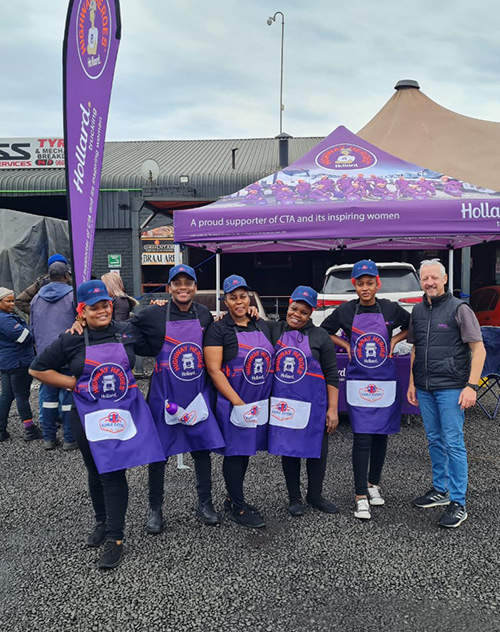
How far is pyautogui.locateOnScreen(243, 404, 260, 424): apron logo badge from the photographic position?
3.33m

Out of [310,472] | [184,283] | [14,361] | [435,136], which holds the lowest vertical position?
[310,472]

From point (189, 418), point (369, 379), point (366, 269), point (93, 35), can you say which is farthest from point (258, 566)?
point (93, 35)

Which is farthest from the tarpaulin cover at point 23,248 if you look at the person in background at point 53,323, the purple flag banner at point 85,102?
the purple flag banner at point 85,102

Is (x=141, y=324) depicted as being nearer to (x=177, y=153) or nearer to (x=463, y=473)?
(x=463, y=473)

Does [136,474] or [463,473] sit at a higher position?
[463,473]

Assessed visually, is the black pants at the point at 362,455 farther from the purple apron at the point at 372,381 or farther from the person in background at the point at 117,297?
the person in background at the point at 117,297

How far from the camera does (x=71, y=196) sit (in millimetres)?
3338

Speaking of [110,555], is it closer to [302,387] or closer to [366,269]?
[302,387]

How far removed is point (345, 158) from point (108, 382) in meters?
4.36

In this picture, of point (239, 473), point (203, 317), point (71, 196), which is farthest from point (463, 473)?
point (71, 196)

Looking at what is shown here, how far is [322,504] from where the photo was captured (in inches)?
142

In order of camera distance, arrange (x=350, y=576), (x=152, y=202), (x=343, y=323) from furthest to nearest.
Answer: (x=152, y=202)
(x=343, y=323)
(x=350, y=576)

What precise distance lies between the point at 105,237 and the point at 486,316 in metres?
10.3

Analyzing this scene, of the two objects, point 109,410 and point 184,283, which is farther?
point 184,283
